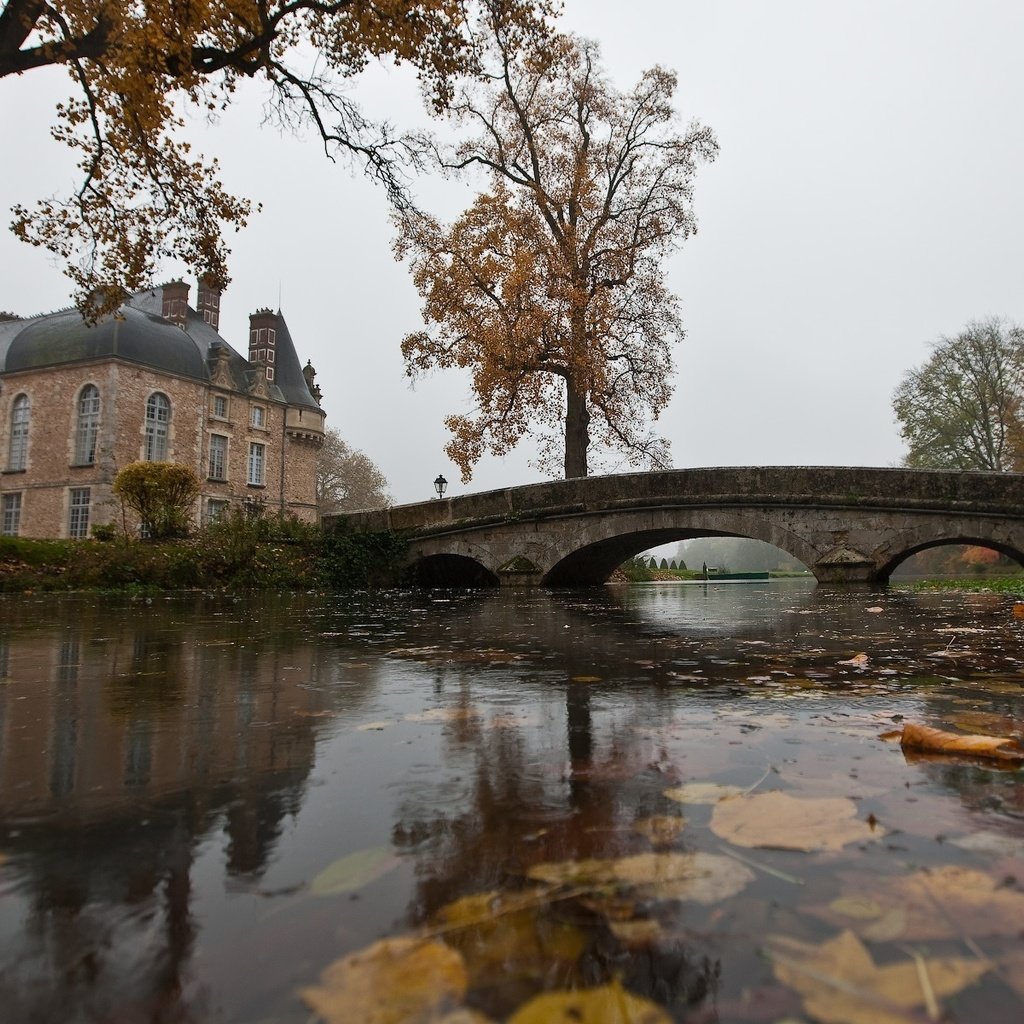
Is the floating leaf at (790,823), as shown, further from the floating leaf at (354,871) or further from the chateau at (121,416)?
the chateau at (121,416)

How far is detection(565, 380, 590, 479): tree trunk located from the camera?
16.8m

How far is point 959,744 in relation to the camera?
145 cm

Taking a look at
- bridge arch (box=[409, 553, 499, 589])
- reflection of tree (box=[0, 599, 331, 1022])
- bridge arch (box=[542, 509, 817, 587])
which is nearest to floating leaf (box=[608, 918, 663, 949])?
reflection of tree (box=[0, 599, 331, 1022])

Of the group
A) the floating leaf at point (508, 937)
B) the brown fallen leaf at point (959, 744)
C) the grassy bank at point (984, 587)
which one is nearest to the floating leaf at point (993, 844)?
the brown fallen leaf at point (959, 744)

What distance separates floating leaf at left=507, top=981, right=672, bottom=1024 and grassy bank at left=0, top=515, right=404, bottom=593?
1190 centimetres

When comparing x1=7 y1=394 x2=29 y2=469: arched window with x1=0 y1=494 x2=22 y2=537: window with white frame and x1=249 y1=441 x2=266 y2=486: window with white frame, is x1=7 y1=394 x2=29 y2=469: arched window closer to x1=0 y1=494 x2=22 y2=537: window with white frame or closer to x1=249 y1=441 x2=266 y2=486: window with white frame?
x1=0 y1=494 x2=22 y2=537: window with white frame

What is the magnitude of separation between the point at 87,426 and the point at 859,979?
3713 centimetres

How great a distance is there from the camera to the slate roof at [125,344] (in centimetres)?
3200

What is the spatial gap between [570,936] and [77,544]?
1486 cm

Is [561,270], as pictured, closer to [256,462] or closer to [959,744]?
[959,744]

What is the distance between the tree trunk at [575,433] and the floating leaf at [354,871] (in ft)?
51.9

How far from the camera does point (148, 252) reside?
10.4m

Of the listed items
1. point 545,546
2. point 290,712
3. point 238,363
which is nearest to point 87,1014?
point 290,712

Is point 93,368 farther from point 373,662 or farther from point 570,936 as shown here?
point 570,936
